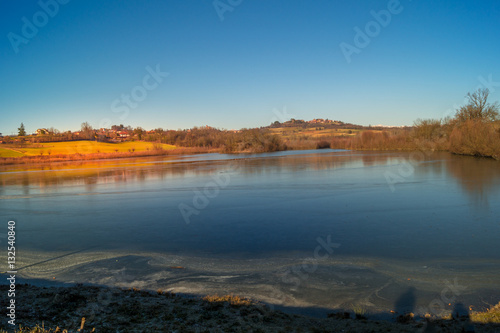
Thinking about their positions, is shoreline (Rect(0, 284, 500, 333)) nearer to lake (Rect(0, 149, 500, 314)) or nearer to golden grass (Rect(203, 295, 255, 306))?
golden grass (Rect(203, 295, 255, 306))

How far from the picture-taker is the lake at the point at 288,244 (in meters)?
4.90

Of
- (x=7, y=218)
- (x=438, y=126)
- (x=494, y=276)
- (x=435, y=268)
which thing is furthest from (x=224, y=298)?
(x=438, y=126)

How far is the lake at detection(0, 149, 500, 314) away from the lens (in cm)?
490

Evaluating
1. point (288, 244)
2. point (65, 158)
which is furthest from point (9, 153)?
point (288, 244)

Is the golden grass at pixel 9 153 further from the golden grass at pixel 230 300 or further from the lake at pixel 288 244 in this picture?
the golden grass at pixel 230 300

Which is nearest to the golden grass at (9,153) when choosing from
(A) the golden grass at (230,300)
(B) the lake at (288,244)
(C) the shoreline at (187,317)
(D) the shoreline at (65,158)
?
(D) the shoreline at (65,158)

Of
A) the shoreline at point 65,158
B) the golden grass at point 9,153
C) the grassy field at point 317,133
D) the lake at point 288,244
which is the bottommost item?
the lake at point 288,244

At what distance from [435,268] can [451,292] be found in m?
0.94

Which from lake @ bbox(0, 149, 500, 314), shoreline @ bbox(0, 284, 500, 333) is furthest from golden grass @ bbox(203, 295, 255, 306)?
lake @ bbox(0, 149, 500, 314)

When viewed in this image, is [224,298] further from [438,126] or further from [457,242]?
[438,126]

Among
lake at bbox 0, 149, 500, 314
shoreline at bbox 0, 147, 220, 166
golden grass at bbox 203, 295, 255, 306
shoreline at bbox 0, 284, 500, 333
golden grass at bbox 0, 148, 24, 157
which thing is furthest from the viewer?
golden grass at bbox 0, 148, 24, 157

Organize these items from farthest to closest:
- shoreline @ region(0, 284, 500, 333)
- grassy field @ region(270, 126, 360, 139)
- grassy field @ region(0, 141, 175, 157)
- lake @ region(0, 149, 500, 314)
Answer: grassy field @ region(270, 126, 360, 139) < grassy field @ region(0, 141, 175, 157) < lake @ region(0, 149, 500, 314) < shoreline @ region(0, 284, 500, 333)

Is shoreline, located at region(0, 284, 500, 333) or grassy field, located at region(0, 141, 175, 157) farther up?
grassy field, located at region(0, 141, 175, 157)

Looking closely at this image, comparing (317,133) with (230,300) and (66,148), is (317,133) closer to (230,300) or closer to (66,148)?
(66,148)
